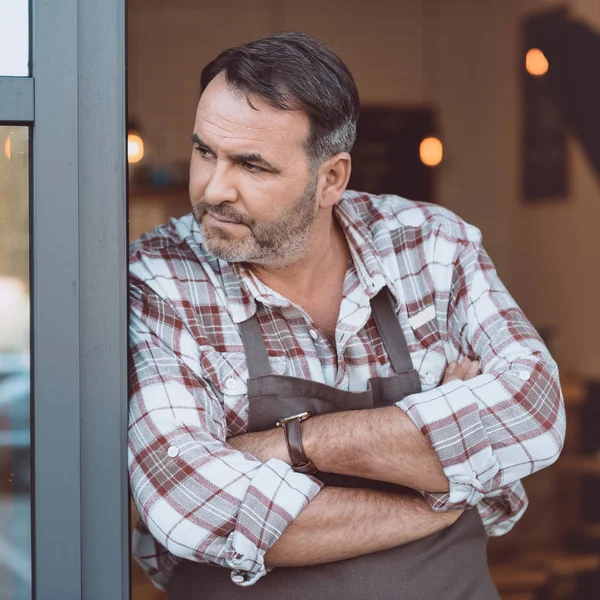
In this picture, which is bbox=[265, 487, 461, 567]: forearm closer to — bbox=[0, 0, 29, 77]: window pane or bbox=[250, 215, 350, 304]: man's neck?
bbox=[250, 215, 350, 304]: man's neck

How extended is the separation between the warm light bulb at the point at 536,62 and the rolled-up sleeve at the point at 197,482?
3.60 metres

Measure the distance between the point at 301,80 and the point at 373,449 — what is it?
70 centimetres

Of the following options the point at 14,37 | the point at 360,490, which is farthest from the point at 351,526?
the point at 14,37

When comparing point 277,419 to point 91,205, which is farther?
point 277,419

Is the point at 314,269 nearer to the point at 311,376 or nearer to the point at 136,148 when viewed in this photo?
the point at 311,376

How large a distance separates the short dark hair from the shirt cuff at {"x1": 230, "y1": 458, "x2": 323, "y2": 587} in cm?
64

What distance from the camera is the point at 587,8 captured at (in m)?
4.25

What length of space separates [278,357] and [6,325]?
A: 1.64 feet

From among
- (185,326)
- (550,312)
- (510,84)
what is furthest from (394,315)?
(510,84)

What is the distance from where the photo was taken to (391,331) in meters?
1.70

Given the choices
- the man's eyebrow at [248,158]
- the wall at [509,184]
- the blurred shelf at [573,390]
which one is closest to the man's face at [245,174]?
the man's eyebrow at [248,158]

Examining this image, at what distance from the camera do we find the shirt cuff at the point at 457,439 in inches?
56.8

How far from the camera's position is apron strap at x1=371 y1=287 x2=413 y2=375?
5.49 ft

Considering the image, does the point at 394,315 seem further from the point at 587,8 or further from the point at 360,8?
the point at 360,8
